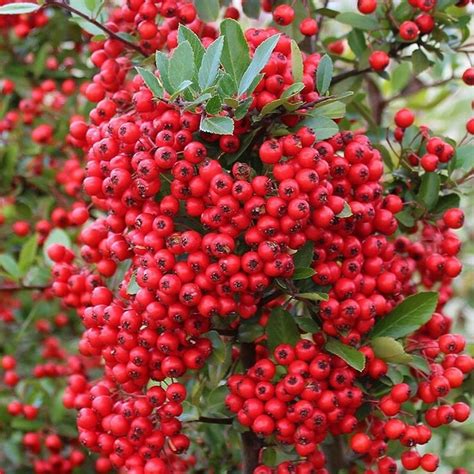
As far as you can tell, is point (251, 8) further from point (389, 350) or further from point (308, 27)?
point (389, 350)

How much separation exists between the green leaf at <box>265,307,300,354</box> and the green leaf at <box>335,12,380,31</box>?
0.72 metres

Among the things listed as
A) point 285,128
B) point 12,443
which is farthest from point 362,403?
point 12,443

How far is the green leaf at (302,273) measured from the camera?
4.74 feet

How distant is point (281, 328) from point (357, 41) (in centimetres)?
81

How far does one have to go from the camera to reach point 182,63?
4.44ft

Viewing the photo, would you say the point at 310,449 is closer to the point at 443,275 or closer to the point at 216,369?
the point at 216,369

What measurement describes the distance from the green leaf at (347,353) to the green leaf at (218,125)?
484mm

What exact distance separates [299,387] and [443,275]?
1.73ft

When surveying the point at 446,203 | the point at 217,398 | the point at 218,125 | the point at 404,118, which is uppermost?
the point at 218,125

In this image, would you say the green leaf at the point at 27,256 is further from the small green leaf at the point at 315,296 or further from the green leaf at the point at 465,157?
the green leaf at the point at 465,157

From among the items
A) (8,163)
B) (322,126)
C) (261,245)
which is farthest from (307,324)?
(8,163)

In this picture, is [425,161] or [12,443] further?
[12,443]

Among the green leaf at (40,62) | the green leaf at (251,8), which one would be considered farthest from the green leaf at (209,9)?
the green leaf at (40,62)

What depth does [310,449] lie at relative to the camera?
151 centimetres
